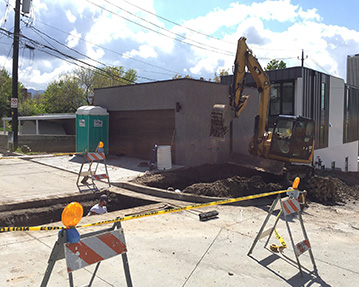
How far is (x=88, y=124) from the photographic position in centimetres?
1639

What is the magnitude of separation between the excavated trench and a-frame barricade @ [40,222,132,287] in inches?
212

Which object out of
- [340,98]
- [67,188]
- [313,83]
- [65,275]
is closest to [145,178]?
[67,188]

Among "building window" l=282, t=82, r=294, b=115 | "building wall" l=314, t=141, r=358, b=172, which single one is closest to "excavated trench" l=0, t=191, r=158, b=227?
"building window" l=282, t=82, r=294, b=115

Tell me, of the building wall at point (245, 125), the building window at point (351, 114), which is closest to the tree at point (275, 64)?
the building window at point (351, 114)

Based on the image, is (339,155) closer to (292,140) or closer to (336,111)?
(336,111)

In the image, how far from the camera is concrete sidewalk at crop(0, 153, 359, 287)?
4.68 metres

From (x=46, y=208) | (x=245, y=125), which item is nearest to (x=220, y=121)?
(x=245, y=125)

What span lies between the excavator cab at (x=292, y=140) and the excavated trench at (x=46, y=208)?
6.79m

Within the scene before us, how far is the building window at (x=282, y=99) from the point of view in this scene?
24648mm

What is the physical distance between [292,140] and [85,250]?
11810 mm

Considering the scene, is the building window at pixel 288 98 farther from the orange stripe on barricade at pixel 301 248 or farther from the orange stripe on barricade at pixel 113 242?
the orange stripe on barricade at pixel 113 242

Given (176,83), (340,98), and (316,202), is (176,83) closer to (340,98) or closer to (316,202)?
(316,202)

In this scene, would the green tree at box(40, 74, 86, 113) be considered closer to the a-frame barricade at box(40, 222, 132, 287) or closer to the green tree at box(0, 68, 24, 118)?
the green tree at box(0, 68, 24, 118)

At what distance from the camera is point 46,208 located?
342 inches
